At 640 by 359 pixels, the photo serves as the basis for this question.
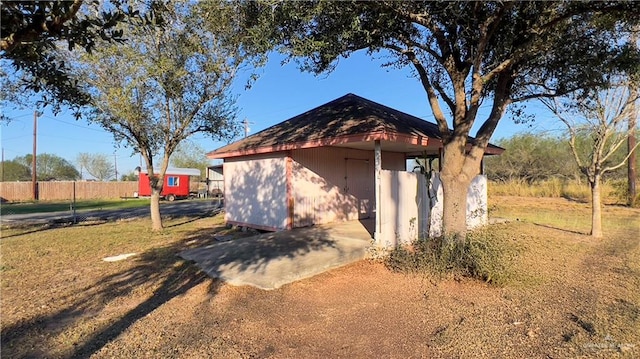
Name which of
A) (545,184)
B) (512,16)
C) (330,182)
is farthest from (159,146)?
(545,184)

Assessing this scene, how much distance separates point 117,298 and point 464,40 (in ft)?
24.0

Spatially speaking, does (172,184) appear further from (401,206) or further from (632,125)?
(632,125)

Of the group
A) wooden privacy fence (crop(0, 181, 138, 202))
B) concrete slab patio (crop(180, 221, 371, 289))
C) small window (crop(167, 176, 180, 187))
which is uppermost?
small window (crop(167, 176, 180, 187))

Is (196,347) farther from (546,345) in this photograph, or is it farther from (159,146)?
(159,146)

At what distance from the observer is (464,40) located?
6.90 meters

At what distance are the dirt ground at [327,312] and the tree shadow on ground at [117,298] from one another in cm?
2

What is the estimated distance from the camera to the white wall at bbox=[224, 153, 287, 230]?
34.2 ft

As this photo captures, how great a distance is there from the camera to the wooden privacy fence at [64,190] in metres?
31.3

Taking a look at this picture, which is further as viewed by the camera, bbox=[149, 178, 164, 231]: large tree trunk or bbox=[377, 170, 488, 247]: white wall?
bbox=[149, 178, 164, 231]: large tree trunk

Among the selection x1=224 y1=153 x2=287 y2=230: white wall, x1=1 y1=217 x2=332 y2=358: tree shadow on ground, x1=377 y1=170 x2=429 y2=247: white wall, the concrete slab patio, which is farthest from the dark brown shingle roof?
x1=1 y1=217 x2=332 y2=358: tree shadow on ground

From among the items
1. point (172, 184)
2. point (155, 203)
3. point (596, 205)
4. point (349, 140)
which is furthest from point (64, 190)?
point (596, 205)

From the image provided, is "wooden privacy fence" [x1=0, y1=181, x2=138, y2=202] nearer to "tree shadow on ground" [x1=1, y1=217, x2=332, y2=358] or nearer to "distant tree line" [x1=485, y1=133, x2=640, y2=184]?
"tree shadow on ground" [x1=1, y1=217, x2=332, y2=358]

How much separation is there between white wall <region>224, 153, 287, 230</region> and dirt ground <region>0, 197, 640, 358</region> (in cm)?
374

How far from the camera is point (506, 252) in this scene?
5.86 meters
